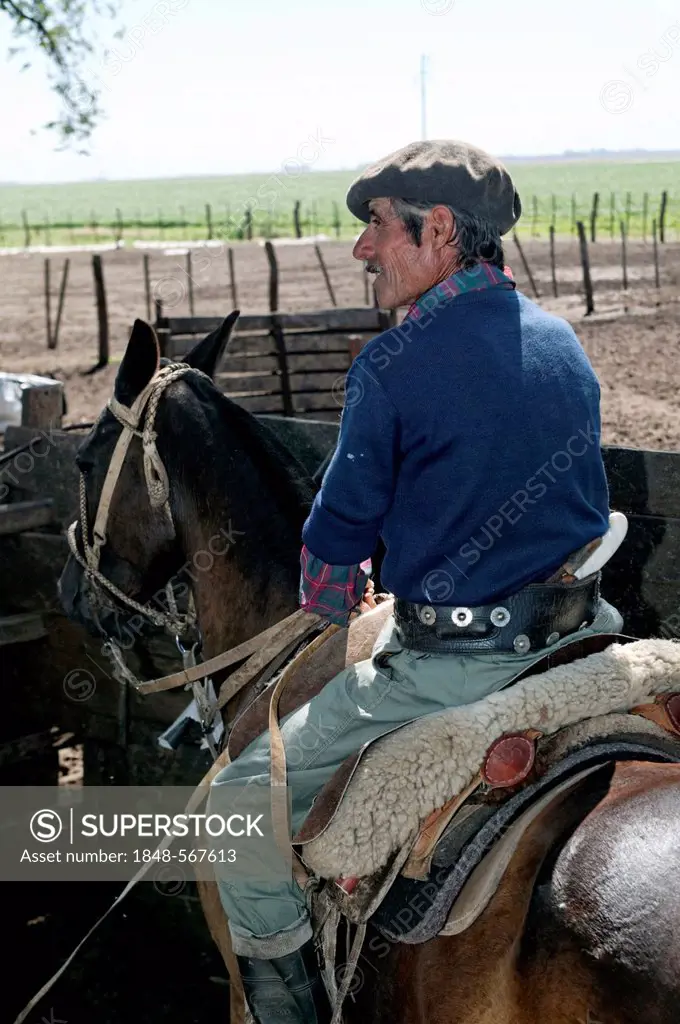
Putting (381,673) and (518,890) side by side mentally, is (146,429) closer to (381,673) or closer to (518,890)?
(381,673)

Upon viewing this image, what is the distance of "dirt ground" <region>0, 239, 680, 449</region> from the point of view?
56.4 ft

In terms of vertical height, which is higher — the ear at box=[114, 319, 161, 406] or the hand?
the ear at box=[114, 319, 161, 406]

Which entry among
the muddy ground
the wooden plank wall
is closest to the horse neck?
the muddy ground

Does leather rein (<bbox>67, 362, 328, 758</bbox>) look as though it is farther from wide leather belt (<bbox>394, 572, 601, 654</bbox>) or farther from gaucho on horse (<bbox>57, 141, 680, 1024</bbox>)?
wide leather belt (<bbox>394, 572, 601, 654</bbox>)

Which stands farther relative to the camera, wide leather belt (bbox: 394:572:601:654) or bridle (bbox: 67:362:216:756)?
bridle (bbox: 67:362:216:756)

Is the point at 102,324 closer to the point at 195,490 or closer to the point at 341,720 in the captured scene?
the point at 195,490

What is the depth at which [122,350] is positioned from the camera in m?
25.3

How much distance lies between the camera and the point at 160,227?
229 feet

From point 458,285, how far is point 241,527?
1353 mm

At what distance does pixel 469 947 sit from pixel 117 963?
3737 mm

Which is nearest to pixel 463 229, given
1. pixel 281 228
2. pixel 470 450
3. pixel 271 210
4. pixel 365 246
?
pixel 365 246

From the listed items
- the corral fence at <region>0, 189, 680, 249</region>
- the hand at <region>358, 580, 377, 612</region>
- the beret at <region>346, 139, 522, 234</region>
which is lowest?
the hand at <region>358, 580, 377, 612</region>

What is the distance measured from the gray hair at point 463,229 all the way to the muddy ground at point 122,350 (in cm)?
419

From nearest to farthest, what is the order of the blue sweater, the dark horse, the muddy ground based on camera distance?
1. the dark horse
2. the blue sweater
3. the muddy ground
